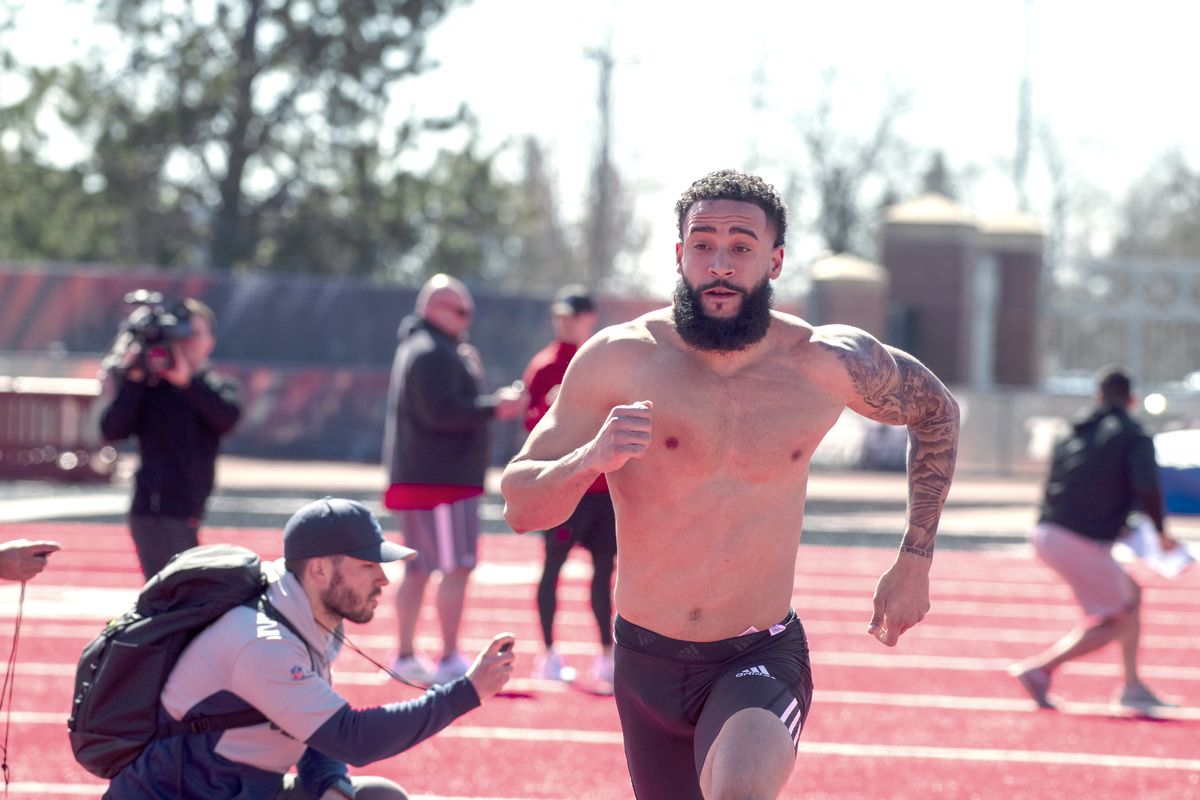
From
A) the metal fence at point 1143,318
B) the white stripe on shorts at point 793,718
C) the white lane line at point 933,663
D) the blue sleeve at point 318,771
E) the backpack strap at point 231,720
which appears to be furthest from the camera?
the metal fence at point 1143,318

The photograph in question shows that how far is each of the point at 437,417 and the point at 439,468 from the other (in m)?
0.28

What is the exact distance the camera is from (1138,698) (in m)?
9.29

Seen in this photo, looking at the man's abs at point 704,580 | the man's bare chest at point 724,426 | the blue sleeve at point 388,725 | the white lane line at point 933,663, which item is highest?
the man's bare chest at point 724,426

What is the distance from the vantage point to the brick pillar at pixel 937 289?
3116 centimetres

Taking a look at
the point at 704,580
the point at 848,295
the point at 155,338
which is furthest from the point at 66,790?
the point at 848,295

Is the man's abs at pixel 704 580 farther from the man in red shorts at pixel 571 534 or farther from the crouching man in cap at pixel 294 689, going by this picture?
the man in red shorts at pixel 571 534

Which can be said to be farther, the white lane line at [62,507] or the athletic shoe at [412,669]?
the white lane line at [62,507]

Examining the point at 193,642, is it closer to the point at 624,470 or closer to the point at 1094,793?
the point at 624,470

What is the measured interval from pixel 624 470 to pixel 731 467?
274 millimetres

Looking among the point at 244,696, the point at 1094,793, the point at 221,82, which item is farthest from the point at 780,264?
the point at 221,82

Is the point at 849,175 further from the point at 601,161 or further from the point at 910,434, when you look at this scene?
the point at 910,434

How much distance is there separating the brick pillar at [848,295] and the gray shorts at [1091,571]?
2067 centimetres

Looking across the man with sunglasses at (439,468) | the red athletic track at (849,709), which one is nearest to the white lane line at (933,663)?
the red athletic track at (849,709)

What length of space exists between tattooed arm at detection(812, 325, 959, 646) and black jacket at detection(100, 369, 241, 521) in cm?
344
